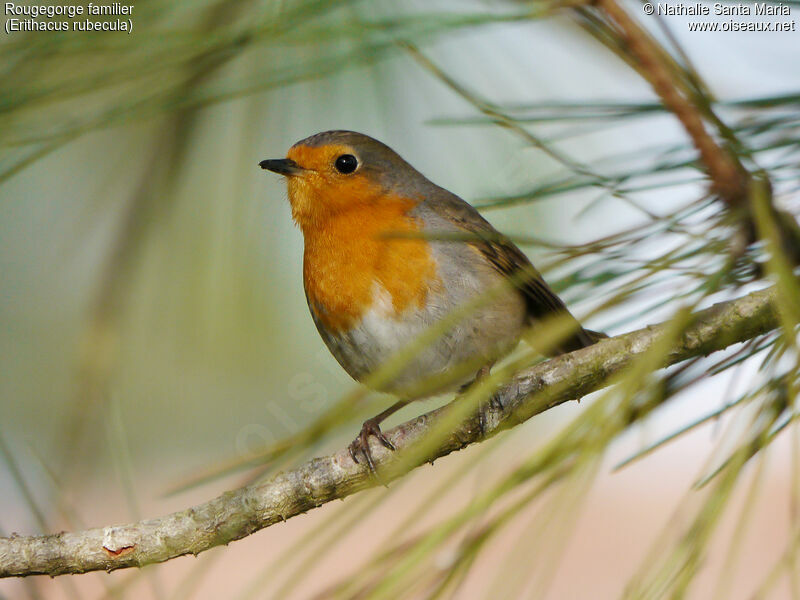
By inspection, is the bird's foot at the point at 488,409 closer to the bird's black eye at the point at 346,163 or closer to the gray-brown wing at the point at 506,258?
the gray-brown wing at the point at 506,258

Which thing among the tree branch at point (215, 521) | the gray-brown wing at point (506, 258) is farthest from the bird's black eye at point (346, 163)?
the tree branch at point (215, 521)

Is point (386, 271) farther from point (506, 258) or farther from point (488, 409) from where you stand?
point (488, 409)

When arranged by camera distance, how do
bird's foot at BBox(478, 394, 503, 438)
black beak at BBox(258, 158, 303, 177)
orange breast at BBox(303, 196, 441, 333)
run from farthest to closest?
1. orange breast at BBox(303, 196, 441, 333)
2. black beak at BBox(258, 158, 303, 177)
3. bird's foot at BBox(478, 394, 503, 438)

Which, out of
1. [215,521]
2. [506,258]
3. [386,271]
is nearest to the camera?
[215,521]

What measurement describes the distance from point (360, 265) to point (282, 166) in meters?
0.40

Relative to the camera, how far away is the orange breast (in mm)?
2250

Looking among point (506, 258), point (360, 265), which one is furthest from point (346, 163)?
point (506, 258)

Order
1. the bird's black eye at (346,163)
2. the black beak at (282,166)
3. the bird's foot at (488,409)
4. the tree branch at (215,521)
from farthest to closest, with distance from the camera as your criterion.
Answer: the bird's black eye at (346,163) < the black beak at (282,166) < the tree branch at (215,521) < the bird's foot at (488,409)

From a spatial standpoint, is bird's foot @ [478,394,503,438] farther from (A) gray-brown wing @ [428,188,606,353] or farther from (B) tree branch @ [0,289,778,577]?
(A) gray-brown wing @ [428,188,606,353]

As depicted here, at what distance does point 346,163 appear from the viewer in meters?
2.57

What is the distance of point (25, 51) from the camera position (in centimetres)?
115

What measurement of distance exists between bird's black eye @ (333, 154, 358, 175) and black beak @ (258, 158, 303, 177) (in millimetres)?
239

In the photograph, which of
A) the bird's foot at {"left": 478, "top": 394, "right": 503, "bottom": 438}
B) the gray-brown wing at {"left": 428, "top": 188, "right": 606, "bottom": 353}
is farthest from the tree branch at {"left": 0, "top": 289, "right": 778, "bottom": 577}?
the gray-brown wing at {"left": 428, "top": 188, "right": 606, "bottom": 353}

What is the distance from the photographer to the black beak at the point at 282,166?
181 cm
